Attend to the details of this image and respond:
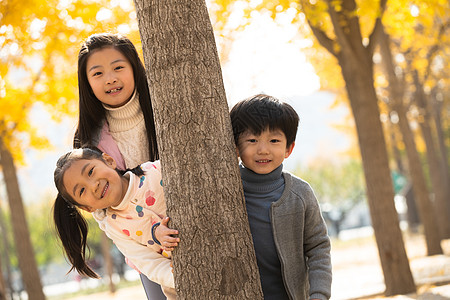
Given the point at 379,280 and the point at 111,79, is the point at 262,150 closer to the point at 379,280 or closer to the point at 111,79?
the point at 111,79

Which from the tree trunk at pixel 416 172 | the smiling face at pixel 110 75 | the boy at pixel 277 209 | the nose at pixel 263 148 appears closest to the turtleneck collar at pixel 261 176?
the boy at pixel 277 209

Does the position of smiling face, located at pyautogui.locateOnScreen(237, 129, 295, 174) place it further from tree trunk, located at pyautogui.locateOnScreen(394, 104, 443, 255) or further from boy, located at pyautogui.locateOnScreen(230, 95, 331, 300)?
tree trunk, located at pyautogui.locateOnScreen(394, 104, 443, 255)

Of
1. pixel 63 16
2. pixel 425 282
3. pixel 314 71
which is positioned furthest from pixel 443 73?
pixel 63 16

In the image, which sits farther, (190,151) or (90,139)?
(90,139)

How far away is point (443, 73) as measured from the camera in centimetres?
1752

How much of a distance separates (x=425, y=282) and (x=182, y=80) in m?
6.69

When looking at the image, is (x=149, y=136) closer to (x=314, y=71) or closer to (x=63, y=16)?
(x=63, y=16)

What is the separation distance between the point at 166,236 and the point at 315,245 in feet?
2.27

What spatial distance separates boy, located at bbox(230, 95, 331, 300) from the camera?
8.55ft

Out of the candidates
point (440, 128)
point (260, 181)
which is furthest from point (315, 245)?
point (440, 128)

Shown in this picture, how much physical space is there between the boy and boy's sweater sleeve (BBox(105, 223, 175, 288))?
1.33ft

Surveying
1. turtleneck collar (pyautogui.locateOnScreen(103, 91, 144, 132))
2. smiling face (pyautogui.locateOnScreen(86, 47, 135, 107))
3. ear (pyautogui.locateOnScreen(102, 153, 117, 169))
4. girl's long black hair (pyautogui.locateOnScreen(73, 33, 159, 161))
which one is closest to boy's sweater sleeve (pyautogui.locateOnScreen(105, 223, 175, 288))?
ear (pyautogui.locateOnScreen(102, 153, 117, 169))

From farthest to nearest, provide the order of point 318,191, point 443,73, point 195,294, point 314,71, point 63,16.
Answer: point 318,191
point 443,73
point 314,71
point 63,16
point 195,294

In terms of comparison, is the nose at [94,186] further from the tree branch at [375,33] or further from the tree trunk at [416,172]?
the tree trunk at [416,172]
